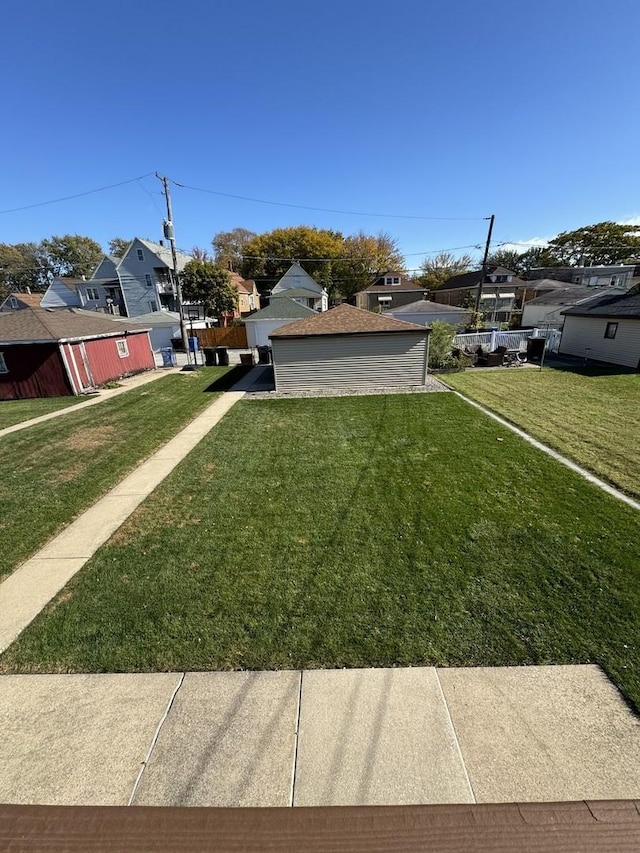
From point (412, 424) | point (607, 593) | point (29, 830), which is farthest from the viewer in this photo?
point (412, 424)

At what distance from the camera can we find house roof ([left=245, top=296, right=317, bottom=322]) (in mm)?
26938

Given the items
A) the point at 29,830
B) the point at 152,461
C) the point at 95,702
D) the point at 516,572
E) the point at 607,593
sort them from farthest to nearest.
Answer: the point at 152,461
the point at 516,572
the point at 607,593
the point at 95,702
the point at 29,830

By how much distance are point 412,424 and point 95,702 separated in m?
8.33

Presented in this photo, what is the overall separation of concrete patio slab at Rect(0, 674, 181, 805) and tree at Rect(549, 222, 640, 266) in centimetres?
7669

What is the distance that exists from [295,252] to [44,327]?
1557 inches

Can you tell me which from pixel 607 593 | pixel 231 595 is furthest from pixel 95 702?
pixel 607 593

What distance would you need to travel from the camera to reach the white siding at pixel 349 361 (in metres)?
13.0

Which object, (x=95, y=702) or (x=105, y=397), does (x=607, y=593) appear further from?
(x=105, y=397)

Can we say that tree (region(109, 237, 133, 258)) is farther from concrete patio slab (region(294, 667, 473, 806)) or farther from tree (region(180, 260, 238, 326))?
concrete patio slab (region(294, 667, 473, 806))

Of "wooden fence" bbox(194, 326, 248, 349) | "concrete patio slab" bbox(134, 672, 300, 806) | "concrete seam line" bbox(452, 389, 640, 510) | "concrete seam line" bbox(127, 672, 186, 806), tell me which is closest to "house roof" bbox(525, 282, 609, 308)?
"concrete seam line" bbox(452, 389, 640, 510)

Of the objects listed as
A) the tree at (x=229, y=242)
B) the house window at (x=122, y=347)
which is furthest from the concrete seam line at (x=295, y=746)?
the tree at (x=229, y=242)

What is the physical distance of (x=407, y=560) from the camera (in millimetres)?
4461

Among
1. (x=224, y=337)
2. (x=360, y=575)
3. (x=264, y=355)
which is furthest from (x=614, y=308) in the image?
(x=224, y=337)

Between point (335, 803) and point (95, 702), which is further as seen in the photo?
point (95, 702)
